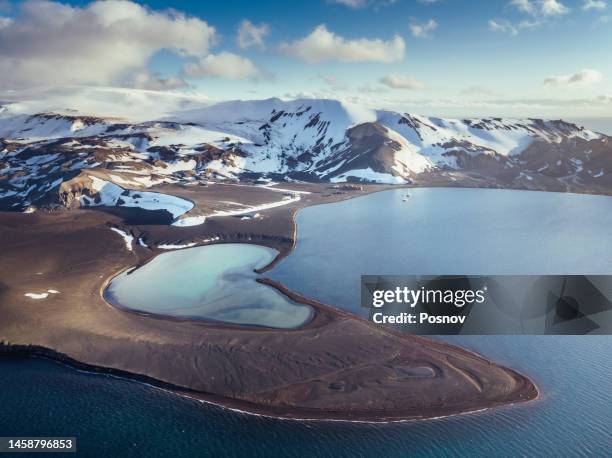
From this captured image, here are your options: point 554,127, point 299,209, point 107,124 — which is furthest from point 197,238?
point 554,127

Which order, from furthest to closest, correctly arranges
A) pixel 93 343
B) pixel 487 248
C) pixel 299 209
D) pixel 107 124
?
pixel 107 124 < pixel 299 209 < pixel 487 248 < pixel 93 343

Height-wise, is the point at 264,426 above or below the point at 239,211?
below

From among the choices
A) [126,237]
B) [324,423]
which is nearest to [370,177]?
[126,237]

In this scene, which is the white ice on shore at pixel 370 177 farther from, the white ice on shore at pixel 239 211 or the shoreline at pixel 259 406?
the shoreline at pixel 259 406

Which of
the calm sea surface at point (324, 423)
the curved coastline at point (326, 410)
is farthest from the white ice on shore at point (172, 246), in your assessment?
the curved coastline at point (326, 410)

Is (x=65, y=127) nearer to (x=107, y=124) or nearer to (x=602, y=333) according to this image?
(x=107, y=124)

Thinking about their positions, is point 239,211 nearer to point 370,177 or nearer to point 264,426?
point 370,177

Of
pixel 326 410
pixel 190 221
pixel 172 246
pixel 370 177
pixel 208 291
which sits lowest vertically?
pixel 326 410
